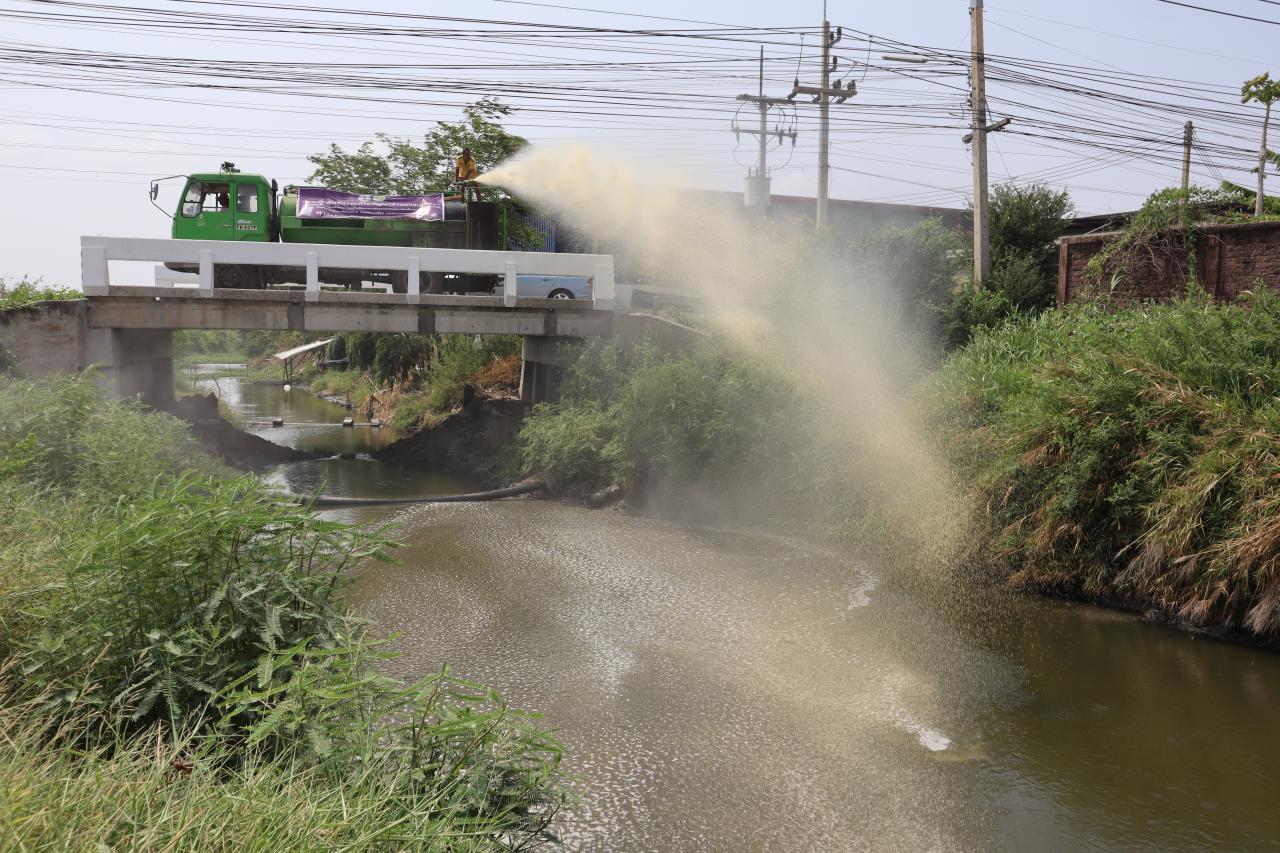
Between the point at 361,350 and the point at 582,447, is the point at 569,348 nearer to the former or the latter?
the point at 582,447

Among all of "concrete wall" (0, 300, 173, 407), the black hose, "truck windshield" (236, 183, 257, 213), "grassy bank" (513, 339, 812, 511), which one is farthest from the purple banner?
the black hose

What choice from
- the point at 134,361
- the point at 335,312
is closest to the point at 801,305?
the point at 335,312

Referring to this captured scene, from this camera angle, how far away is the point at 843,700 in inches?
319

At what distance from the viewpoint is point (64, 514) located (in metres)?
8.52

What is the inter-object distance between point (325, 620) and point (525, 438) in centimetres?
1386

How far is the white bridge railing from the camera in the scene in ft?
55.0

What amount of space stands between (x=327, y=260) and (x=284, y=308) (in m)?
1.22

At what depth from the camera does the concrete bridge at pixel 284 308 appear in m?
16.8

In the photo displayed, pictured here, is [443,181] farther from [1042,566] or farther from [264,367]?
[264,367]

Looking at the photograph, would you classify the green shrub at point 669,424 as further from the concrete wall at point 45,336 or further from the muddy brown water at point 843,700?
the concrete wall at point 45,336

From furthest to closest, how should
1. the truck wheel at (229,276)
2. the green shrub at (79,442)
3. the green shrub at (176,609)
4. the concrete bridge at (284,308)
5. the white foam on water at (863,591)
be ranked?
the truck wheel at (229,276), the concrete bridge at (284,308), the white foam on water at (863,591), the green shrub at (79,442), the green shrub at (176,609)

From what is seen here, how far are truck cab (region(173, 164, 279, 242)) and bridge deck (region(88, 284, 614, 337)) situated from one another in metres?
2.48

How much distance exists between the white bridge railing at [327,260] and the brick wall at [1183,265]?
28.4 ft

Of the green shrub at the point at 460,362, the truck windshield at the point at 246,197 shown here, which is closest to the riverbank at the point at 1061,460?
the truck windshield at the point at 246,197
